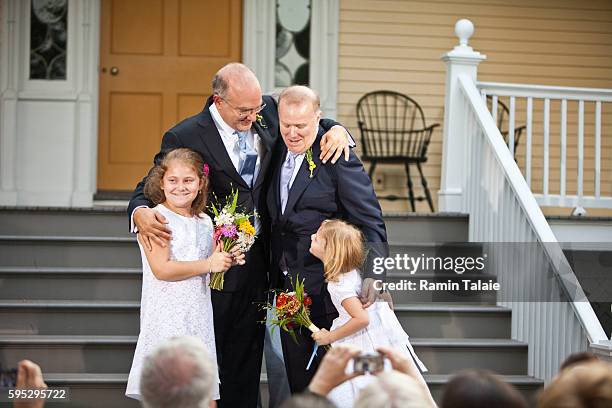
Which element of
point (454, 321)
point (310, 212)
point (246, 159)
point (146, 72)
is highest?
point (146, 72)

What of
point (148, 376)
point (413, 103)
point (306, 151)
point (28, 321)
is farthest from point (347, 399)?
point (413, 103)

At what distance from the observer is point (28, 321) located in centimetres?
566

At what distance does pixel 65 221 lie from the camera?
6414 mm

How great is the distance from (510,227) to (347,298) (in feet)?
8.11

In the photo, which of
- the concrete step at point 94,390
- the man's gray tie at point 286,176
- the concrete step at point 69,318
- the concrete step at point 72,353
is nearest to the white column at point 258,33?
the concrete step at point 69,318

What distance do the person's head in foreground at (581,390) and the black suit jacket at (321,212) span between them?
5.26ft

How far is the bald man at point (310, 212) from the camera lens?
3963 mm

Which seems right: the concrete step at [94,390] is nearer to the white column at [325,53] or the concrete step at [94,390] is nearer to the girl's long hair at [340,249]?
the girl's long hair at [340,249]

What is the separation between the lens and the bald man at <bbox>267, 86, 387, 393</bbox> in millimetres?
3963

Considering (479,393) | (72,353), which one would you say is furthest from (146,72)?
(479,393)

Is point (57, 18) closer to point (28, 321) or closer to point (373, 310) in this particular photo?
point (28, 321)

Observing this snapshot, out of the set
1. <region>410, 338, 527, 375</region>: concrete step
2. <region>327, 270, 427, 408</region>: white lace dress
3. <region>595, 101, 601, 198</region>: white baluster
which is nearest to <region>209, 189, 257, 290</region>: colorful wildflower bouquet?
<region>327, 270, 427, 408</region>: white lace dress

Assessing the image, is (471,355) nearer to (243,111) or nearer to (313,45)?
(243,111)

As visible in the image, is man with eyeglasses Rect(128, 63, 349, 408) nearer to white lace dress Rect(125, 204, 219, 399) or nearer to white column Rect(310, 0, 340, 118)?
white lace dress Rect(125, 204, 219, 399)
